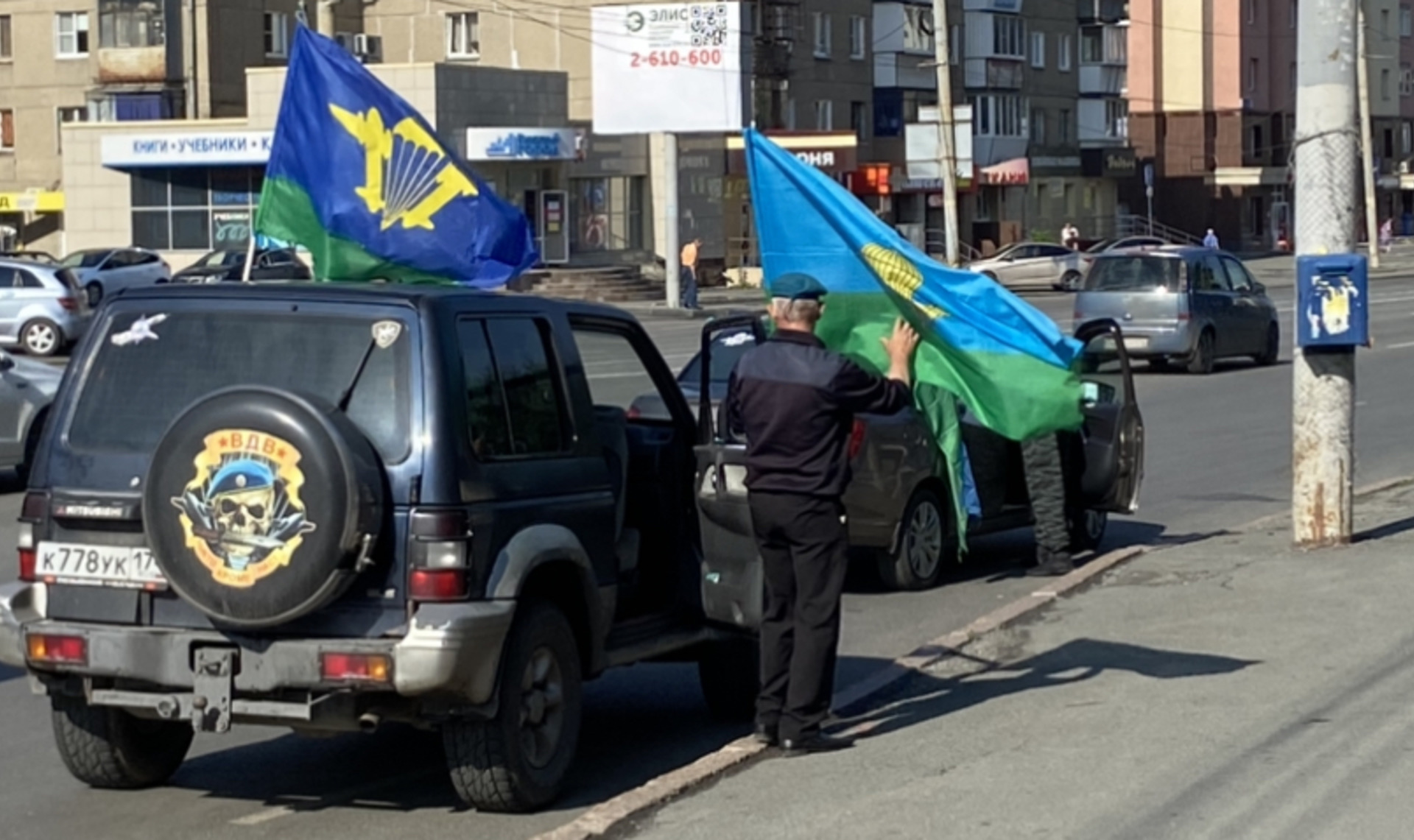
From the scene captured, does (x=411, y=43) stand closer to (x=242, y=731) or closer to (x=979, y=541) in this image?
(x=979, y=541)

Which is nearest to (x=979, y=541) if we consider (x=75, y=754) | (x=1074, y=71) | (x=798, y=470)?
(x=798, y=470)

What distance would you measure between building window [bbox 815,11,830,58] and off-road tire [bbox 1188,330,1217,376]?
137 ft

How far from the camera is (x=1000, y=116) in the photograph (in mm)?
80500

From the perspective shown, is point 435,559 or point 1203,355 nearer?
point 435,559

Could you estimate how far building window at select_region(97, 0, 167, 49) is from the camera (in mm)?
63188

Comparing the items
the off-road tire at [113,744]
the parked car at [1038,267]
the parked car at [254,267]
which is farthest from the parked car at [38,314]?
the parked car at [1038,267]

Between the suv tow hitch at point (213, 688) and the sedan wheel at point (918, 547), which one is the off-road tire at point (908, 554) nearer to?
the sedan wheel at point (918, 547)

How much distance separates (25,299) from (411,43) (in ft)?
115

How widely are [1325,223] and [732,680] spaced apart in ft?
16.9

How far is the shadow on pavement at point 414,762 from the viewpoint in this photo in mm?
7488

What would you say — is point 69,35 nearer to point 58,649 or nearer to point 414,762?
point 414,762

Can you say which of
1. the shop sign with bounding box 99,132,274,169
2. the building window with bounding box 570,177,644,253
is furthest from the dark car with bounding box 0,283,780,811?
the building window with bounding box 570,177,644,253

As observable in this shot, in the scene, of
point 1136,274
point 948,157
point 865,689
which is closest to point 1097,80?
point 948,157

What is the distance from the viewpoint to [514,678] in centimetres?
683
